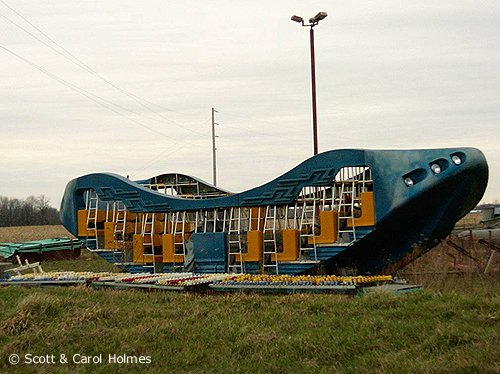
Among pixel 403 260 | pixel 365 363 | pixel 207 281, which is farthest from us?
pixel 403 260

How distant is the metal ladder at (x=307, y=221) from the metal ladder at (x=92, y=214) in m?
6.65

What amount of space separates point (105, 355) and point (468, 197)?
8.85 m

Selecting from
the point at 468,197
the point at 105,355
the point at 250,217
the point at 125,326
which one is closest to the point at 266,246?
the point at 250,217

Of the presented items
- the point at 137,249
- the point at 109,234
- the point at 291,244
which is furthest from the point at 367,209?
the point at 109,234

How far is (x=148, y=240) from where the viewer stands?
1947 cm

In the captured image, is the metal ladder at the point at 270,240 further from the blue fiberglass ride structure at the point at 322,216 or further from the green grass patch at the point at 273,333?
the green grass patch at the point at 273,333

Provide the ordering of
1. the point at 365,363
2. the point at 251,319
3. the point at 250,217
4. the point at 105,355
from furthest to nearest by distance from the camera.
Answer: the point at 250,217 → the point at 251,319 → the point at 105,355 → the point at 365,363

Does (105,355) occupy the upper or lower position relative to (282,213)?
lower

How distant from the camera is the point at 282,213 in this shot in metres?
17.0

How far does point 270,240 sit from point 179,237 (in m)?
2.93

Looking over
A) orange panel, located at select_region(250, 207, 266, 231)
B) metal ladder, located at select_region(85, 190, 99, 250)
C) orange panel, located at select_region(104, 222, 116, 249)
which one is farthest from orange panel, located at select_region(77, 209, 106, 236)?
orange panel, located at select_region(250, 207, 266, 231)

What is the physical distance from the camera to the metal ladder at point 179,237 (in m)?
18.5

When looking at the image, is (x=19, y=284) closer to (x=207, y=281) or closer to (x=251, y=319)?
(x=207, y=281)

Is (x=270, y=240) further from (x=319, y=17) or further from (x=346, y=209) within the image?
(x=319, y=17)
